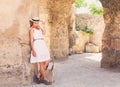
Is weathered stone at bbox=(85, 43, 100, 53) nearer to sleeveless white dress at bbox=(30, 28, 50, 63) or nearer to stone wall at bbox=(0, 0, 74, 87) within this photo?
stone wall at bbox=(0, 0, 74, 87)

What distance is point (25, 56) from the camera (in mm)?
6176

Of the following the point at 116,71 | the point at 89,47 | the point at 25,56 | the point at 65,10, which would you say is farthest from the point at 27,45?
the point at 89,47

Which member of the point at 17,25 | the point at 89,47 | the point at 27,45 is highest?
the point at 17,25

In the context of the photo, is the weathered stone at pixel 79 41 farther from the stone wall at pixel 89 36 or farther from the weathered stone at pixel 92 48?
the weathered stone at pixel 92 48

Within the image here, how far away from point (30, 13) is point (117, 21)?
3.39 meters

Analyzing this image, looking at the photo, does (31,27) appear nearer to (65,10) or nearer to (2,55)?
(2,55)

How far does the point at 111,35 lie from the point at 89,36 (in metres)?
8.56

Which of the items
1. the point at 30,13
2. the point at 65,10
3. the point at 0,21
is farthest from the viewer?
the point at 65,10

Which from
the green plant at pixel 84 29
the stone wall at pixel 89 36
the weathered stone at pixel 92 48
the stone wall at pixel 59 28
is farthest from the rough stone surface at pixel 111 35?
the green plant at pixel 84 29

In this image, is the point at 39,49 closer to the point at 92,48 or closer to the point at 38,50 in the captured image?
the point at 38,50

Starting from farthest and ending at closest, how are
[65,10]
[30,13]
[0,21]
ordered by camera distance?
[65,10] < [30,13] < [0,21]

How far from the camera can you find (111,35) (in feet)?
29.1

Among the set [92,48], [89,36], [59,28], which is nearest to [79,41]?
[92,48]

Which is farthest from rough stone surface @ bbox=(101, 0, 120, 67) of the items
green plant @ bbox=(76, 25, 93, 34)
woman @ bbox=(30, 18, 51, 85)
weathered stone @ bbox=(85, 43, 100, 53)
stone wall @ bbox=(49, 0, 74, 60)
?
green plant @ bbox=(76, 25, 93, 34)
